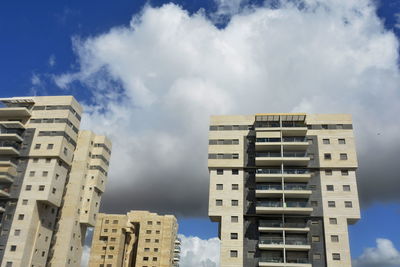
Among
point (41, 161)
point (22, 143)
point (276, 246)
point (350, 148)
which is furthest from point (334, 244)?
point (22, 143)

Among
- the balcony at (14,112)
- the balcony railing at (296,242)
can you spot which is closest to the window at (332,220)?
the balcony railing at (296,242)

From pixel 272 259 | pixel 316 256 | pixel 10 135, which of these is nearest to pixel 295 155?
pixel 316 256

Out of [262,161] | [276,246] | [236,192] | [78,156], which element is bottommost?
[276,246]

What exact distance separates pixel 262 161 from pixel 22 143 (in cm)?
4474

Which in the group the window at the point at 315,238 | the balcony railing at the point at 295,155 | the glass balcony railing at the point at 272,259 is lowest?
the glass balcony railing at the point at 272,259

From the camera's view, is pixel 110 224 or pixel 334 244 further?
pixel 110 224

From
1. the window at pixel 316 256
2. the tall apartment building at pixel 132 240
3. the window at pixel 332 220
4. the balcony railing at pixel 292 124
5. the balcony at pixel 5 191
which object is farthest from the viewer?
the tall apartment building at pixel 132 240

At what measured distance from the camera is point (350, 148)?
6594 centimetres

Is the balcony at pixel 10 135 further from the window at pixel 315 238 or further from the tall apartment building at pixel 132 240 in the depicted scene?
the tall apartment building at pixel 132 240

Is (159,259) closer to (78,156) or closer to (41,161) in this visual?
(78,156)

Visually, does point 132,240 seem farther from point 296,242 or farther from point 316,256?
point 316,256

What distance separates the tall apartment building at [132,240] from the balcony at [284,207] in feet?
→ 253

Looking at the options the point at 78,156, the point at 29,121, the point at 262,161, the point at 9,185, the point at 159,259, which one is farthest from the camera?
the point at 159,259

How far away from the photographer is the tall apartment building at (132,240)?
128125 millimetres
